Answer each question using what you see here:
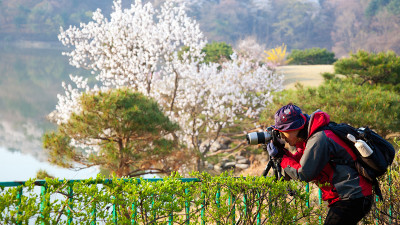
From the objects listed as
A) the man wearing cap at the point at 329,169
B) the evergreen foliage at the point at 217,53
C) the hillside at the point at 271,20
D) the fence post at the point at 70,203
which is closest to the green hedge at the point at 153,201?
the fence post at the point at 70,203

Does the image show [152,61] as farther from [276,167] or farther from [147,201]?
[147,201]

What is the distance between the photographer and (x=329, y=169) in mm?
2281

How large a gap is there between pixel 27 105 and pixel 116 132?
2050cm

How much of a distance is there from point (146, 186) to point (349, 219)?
1.31 meters

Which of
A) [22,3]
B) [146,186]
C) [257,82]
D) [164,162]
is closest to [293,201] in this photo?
[146,186]

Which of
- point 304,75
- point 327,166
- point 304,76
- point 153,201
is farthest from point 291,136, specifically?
point 304,75

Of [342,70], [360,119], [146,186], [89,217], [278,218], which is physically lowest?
[278,218]

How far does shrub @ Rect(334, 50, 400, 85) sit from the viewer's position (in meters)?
11.1

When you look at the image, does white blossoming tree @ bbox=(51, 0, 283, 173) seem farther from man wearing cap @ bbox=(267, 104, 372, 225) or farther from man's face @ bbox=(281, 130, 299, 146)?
man wearing cap @ bbox=(267, 104, 372, 225)

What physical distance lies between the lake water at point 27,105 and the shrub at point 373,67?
27.0 ft

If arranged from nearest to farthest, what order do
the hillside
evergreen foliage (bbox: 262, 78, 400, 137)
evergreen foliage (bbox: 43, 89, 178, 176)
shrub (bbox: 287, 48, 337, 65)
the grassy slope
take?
evergreen foliage (bbox: 43, 89, 178, 176), evergreen foliage (bbox: 262, 78, 400, 137), the grassy slope, shrub (bbox: 287, 48, 337, 65), the hillside

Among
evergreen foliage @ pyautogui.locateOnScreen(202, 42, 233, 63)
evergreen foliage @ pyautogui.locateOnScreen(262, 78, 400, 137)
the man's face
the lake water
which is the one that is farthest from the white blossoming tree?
evergreen foliage @ pyautogui.locateOnScreen(202, 42, 233, 63)

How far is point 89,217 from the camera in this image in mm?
2236

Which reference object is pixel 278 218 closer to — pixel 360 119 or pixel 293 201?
pixel 293 201
